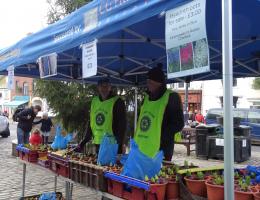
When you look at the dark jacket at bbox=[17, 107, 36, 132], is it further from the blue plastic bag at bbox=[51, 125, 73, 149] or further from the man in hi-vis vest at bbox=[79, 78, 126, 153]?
the man in hi-vis vest at bbox=[79, 78, 126, 153]

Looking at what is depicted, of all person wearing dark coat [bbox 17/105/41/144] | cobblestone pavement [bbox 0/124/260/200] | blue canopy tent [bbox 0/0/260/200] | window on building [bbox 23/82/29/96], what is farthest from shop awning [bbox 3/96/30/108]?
blue canopy tent [bbox 0/0/260/200]

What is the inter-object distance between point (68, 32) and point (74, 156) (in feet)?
4.38

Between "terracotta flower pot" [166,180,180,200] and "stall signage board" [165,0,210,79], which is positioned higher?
"stall signage board" [165,0,210,79]

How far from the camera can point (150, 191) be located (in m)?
2.89

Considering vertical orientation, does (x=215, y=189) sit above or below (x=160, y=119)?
below

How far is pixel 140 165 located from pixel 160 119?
3.85 ft

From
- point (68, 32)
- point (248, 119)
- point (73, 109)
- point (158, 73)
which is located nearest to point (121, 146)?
point (158, 73)

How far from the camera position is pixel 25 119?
447 inches

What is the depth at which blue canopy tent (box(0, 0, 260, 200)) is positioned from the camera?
9.29 feet

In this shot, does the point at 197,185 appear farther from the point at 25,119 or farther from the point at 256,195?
the point at 25,119

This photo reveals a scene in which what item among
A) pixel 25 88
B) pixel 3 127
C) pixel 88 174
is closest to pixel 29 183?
pixel 88 174

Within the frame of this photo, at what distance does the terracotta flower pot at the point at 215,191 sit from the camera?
2.67m

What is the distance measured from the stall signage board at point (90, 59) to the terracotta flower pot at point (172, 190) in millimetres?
1265

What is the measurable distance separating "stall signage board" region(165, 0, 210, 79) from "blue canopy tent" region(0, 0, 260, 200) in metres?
0.09
